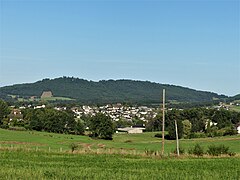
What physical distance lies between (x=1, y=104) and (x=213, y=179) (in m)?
104

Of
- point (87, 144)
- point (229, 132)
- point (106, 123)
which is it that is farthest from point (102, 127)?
point (229, 132)

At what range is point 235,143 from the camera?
7169 cm

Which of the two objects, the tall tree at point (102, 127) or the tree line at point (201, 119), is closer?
the tall tree at point (102, 127)

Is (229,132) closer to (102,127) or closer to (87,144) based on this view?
(102,127)

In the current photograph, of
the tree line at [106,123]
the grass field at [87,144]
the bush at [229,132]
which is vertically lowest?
the grass field at [87,144]

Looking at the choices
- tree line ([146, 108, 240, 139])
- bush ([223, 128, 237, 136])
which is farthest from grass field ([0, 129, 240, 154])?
tree line ([146, 108, 240, 139])

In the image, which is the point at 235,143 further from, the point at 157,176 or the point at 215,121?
the point at 215,121

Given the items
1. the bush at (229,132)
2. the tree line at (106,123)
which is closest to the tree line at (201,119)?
the tree line at (106,123)

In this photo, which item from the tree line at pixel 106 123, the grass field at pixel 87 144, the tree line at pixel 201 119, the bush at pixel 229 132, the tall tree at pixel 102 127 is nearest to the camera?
the grass field at pixel 87 144

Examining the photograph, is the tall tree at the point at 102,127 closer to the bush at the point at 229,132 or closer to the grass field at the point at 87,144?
the grass field at the point at 87,144

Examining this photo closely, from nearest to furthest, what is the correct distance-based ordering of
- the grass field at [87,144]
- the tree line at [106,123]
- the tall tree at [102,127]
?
the grass field at [87,144] → the tall tree at [102,127] → the tree line at [106,123]

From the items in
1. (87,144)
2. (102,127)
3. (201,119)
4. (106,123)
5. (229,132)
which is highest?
(201,119)

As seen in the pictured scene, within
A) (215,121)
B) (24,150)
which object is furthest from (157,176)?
(215,121)

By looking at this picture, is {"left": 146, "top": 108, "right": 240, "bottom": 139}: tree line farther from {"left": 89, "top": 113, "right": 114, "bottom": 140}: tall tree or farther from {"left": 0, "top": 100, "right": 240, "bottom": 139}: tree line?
{"left": 89, "top": 113, "right": 114, "bottom": 140}: tall tree
